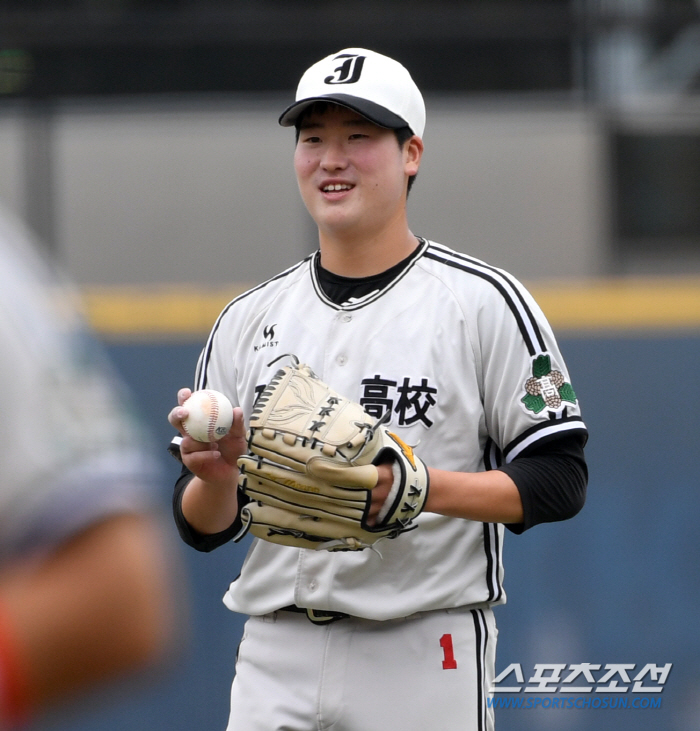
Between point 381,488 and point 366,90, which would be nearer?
point 381,488

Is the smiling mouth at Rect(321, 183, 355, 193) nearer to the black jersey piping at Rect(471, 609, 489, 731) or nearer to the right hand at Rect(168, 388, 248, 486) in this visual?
the right hand at Rect(168, 388, 248, 486)

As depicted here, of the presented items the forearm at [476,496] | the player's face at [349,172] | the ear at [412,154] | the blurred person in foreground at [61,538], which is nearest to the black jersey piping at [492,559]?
the forearm at [476,496]

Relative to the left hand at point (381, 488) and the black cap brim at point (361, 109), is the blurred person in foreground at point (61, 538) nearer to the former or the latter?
the left hand at point (381, 488)

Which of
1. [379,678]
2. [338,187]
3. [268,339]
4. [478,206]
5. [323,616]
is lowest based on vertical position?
[379,678]

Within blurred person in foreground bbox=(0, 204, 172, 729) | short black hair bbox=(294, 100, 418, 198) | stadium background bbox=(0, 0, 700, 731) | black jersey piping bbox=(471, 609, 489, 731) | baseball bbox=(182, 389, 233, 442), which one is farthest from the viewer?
stadium background bbox=(0, 0, 700, 731)

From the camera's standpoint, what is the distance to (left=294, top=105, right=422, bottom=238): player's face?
7.34 ft

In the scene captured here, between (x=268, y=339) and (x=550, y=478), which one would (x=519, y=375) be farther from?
(x=268, y=339)

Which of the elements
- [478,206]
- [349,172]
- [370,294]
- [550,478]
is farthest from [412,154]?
[478,206]

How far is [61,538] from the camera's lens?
37.4 inches

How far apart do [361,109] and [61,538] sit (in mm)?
1424

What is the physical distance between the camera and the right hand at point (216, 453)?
83.8 inches

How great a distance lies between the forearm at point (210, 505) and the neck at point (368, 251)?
516 millimetres

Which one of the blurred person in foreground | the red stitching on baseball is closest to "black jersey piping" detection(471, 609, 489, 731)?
the red stitching on baseball

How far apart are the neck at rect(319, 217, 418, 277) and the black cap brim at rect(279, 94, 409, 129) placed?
0.23 meters
